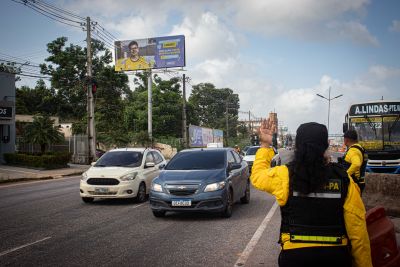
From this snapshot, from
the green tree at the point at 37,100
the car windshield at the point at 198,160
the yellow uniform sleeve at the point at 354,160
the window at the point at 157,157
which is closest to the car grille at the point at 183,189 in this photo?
the car windshield at the point at 198,160

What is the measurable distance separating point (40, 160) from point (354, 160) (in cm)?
2470

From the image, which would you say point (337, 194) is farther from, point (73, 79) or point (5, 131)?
Result: point (73, 79)

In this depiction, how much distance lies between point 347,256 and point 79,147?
117 ft

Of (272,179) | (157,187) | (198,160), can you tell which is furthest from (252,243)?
(272,179)

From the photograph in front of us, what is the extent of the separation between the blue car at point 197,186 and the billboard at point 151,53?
36.5 m

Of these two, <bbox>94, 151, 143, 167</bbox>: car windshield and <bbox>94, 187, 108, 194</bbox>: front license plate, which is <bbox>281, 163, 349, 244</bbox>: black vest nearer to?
<bbox>94, 187, 108, 194</bbox>: front license plate

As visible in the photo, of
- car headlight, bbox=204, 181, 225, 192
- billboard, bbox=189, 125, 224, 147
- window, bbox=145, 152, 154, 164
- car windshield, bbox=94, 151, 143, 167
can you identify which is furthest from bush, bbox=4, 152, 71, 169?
billboard, bbox=189, 125, 224, 147

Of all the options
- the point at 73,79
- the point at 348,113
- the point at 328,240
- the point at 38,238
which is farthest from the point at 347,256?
the point at 73,79

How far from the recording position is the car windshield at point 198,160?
34.1 feet

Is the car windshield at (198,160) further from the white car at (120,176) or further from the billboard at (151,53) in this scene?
the billboard at (151,53)

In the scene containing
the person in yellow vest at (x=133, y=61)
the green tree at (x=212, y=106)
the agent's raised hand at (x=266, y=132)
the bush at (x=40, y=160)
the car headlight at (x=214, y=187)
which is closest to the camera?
the agent's raised hand at (x=266, y=132)

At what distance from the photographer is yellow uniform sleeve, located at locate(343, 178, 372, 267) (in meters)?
2.93

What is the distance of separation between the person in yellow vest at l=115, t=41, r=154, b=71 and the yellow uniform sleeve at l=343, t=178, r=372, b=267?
1784 inches

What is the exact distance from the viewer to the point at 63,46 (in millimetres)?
56312
